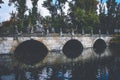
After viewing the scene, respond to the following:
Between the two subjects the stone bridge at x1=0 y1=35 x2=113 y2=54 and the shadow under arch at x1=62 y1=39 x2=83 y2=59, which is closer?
the stone bridge at x1=0 y1=35 x2=113 y2=54

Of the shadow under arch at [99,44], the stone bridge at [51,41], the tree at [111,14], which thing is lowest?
the shadow under arch at [99,44]

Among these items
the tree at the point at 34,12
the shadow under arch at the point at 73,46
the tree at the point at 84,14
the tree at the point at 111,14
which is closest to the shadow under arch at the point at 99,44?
the tree at the point at 84,14

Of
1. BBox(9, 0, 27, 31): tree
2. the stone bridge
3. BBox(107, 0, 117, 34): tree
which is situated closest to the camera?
the stone bridge

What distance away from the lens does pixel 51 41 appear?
71.8m

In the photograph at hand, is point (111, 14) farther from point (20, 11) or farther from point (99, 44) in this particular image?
point (20, 11)

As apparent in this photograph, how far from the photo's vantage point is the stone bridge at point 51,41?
6331 centimetres

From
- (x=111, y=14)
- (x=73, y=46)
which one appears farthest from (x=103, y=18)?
(x=73, y=46)

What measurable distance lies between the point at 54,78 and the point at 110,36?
55622 millimetres

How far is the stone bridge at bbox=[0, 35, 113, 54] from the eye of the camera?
63.3m

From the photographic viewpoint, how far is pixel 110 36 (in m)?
90.8

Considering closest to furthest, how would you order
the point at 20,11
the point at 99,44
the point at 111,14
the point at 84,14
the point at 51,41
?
1. the point at 51,41
2. the point at 20,11
3. the point at 84,14
4. the point at 99,44
5. the point at 111,14

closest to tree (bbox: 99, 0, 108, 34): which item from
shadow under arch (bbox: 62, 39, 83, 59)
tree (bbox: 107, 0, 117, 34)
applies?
tree (bbox: 107, 0, 117, 34)

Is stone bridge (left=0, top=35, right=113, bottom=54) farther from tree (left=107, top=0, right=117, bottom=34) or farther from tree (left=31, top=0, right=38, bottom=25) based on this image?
tree (left=31, top=0, right=38, bottom=25)

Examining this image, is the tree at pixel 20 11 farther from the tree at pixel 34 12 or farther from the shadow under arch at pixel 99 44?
the shadow under arch at pixel 99 44
